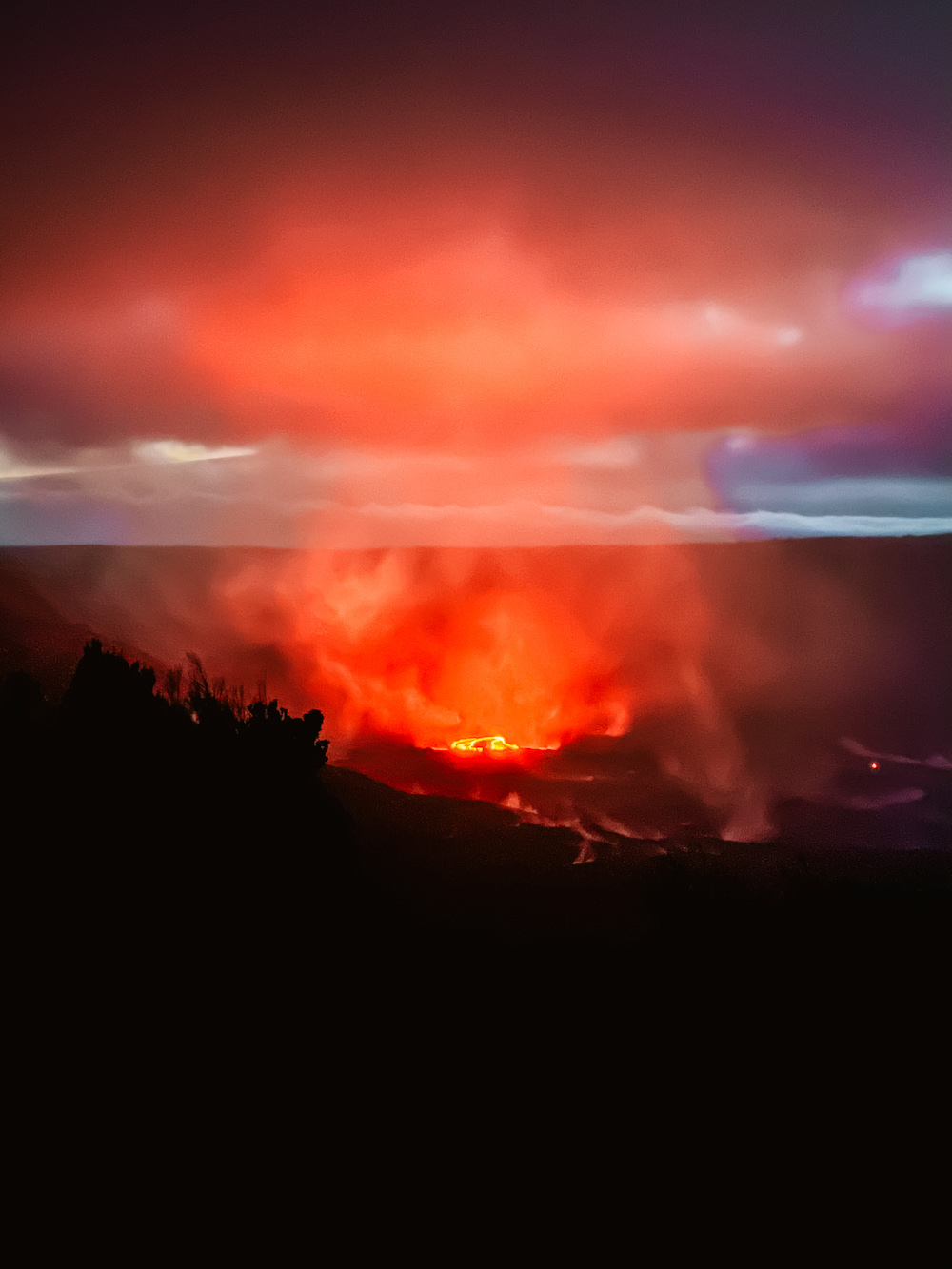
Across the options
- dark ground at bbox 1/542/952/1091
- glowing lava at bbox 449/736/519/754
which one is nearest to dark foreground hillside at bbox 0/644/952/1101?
dark ground at bbox 1/542/952/1091

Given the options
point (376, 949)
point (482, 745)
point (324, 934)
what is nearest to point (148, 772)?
point (324, 934)

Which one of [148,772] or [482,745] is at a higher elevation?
[482,745]

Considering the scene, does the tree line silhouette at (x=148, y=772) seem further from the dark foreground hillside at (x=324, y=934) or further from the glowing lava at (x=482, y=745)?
the glowing lava at (x=482, y=745)

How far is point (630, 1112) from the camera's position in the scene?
39.8ft

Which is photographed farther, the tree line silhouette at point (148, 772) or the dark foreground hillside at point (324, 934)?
the tree line silhouette at point (148, 772)

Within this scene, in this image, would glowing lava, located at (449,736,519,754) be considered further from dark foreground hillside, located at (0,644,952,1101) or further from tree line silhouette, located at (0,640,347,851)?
tree line silhouette, located at (0,640,347,851)

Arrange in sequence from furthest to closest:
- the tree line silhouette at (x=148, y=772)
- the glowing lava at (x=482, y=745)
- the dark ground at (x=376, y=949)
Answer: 1. the glowing lava at (x=482, y=745)
2. the tree line silhouette at (x=148, y=772)
3. the dark ground at (x=376, y=949)

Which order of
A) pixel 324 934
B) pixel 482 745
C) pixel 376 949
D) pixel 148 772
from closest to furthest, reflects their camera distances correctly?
pixel 324 934 < pixel 376 949 < pixel 148 772 < pixel 482 745

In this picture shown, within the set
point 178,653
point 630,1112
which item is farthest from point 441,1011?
point 178,653

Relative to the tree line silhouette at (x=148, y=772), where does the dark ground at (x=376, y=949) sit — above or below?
below

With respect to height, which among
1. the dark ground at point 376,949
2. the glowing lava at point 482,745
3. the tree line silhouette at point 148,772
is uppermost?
the glowing lava at point 482,745

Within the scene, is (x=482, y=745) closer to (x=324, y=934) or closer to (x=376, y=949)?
(x=376, y=949)

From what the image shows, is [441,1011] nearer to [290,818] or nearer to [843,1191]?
[290,818]

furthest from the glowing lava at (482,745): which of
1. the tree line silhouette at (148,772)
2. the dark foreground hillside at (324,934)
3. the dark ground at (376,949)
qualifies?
the tree line silhouette at (148,772)
